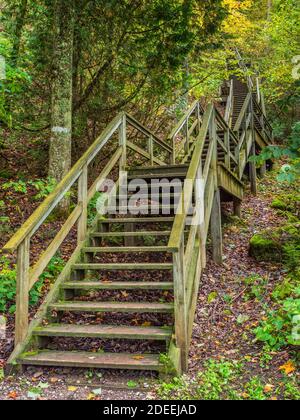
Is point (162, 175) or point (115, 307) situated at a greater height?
point (162, 175)

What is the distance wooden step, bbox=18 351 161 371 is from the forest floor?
126mm

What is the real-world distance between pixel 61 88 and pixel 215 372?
5066mm

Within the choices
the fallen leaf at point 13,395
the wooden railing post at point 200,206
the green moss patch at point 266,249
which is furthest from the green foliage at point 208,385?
the green moss patch at point 266,249

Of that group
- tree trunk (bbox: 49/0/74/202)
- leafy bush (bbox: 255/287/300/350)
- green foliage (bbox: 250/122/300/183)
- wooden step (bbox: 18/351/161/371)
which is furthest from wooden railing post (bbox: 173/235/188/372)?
tree trunk (bbox: 49/0/74/202)

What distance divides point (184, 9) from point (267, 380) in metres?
6.61

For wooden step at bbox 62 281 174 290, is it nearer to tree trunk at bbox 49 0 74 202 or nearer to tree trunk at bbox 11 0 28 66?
tree trunk at bbox 49 0 74 202

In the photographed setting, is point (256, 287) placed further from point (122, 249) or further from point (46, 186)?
point (46, 186)

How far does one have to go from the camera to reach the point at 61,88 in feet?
22.0

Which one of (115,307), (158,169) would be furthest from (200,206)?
(115,307)

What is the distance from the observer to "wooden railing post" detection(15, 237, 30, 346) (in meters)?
4.14

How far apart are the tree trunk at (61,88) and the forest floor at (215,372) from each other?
3051mm

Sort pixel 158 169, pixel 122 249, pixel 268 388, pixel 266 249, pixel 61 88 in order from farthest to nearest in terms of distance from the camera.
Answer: pixel 158 169, pixel 61 88, pixel 266 249, pixel 122 249, pixel 268 388

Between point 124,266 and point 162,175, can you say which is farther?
point 162,175

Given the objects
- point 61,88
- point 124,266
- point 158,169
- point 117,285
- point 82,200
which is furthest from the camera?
point 158,169
